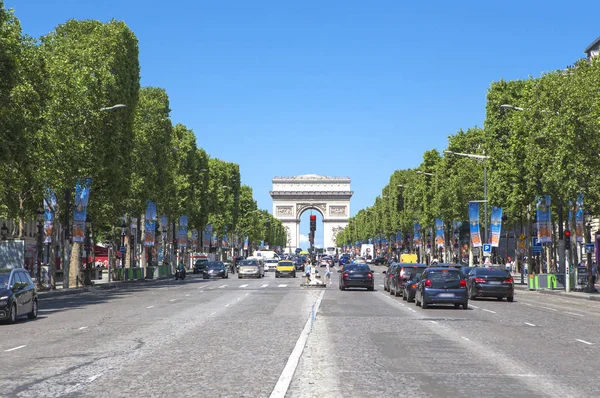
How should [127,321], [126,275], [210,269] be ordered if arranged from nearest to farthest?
1. [127,321]
2. [126,275]
3. [210,269]

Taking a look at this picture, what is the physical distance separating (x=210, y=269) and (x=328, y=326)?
56759 millimetres

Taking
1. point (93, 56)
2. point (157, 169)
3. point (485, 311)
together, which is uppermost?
point (93, 56)

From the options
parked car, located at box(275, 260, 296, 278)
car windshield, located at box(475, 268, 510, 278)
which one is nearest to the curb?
parked car, located at box(275, 260, 296, 278)

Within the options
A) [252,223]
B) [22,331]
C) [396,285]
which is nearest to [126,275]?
[396,285]

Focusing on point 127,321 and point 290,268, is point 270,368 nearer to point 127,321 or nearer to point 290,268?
point 127,321

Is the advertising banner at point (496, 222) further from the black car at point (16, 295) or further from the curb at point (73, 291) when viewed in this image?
the black car at point (16, 295)

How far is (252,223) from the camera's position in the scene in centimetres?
16775

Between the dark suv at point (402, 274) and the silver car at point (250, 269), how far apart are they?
33.0 meters

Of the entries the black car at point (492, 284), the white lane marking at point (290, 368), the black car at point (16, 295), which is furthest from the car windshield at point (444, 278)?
the black car at point (16, 295)

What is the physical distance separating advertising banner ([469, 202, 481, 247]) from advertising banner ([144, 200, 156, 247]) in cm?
2247

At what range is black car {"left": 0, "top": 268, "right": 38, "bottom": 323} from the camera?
81.6 ft

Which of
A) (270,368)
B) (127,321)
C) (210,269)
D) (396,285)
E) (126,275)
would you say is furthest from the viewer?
(210,269)

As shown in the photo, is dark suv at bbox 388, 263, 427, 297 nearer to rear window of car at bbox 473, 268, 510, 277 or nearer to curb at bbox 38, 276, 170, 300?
rear window of car at bbox 473, 268, 510, 277

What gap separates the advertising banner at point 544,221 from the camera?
48812mm
